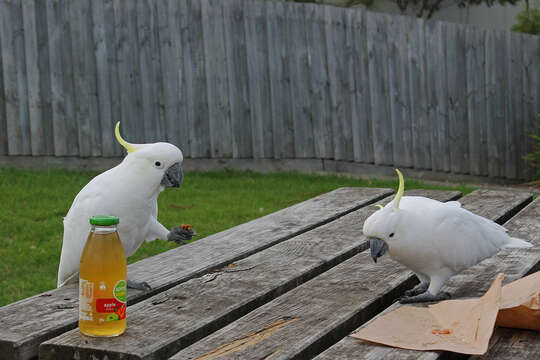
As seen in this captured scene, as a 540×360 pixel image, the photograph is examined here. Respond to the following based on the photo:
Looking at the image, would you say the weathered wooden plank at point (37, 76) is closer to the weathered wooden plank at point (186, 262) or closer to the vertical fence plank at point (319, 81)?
the vertical fence plank at point (319, 81)

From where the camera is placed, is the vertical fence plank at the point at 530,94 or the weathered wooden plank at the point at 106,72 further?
the vertical fence plank at the point at 530,94

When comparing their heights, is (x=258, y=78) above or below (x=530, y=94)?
above

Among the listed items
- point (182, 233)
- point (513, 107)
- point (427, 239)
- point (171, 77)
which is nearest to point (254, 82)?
point (171, 77)

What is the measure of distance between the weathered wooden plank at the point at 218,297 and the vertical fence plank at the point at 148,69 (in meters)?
4.09

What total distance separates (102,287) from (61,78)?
4894 mm

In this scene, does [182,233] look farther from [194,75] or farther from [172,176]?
[194,75]

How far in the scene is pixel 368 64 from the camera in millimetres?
6906

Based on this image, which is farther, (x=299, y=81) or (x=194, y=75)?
(x=299, y=81)

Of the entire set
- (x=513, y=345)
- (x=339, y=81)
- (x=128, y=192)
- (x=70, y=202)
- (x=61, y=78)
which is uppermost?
(x=61, y=78)

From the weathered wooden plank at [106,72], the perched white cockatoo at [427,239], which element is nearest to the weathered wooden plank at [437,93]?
the weathered wooden plank at [106,72]

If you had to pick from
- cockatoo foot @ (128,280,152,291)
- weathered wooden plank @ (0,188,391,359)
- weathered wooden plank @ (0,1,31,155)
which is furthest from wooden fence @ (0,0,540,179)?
cockatoo foot @ (128,280,152,291)

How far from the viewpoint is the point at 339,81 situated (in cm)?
681

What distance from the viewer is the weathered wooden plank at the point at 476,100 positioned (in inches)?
296

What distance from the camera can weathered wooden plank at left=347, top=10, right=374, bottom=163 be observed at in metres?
6.85
